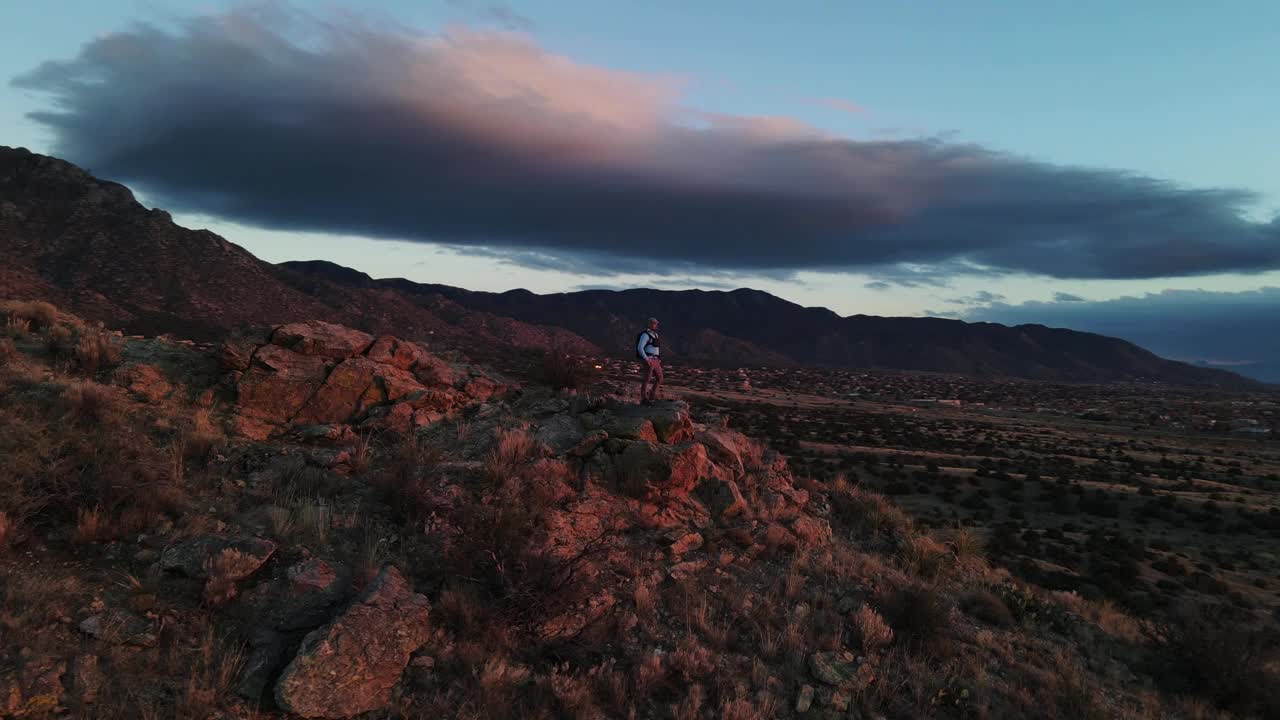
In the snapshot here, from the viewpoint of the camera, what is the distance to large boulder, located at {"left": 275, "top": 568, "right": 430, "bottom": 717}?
15.6 feet

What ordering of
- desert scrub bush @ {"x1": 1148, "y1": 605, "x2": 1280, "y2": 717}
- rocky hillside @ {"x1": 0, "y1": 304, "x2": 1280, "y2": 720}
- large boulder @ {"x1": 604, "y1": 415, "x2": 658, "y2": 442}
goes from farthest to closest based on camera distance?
large boulder @ {"x1": 604, "y1": 415, "x2": 658, "y2": 442}, desert scrub bush @ {"x1": 1148, "y1": 605, "x2": 1280, "y2": 717}, rocky hillside @ {"x1": 0, "y1": 304, "x2": 1280, "y2": 720}

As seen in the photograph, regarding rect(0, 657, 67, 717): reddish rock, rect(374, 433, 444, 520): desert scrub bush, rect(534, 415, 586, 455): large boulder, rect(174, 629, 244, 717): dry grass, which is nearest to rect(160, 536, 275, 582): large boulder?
rect(174, 629, 244, 717): dry grass

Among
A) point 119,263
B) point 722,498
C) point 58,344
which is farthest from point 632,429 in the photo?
point 119,263

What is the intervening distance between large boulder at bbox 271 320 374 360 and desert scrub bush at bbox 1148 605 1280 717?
14.0m

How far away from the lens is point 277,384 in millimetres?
10523

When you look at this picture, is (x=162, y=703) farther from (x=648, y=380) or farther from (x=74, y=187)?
(x=74, y=187)

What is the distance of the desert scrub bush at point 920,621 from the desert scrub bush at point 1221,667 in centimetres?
315

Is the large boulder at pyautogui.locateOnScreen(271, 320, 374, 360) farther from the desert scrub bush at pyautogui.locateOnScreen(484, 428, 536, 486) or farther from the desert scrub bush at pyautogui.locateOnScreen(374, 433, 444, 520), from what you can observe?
the desert scrub bush at pyautogui.locateOnScreen(484, 428, 536, 486)

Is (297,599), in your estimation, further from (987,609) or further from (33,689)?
(987,609)

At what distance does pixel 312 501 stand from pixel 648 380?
23.7 ft

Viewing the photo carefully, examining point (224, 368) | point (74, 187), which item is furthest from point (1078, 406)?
point (74, 187)

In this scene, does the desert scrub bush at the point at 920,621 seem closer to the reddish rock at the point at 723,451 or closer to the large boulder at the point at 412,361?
the reddish rock at the point at 723,451

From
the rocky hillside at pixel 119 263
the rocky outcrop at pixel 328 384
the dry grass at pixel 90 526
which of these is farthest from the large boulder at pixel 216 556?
the rocky hillside at pixel 119 263

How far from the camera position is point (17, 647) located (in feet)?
15.1
